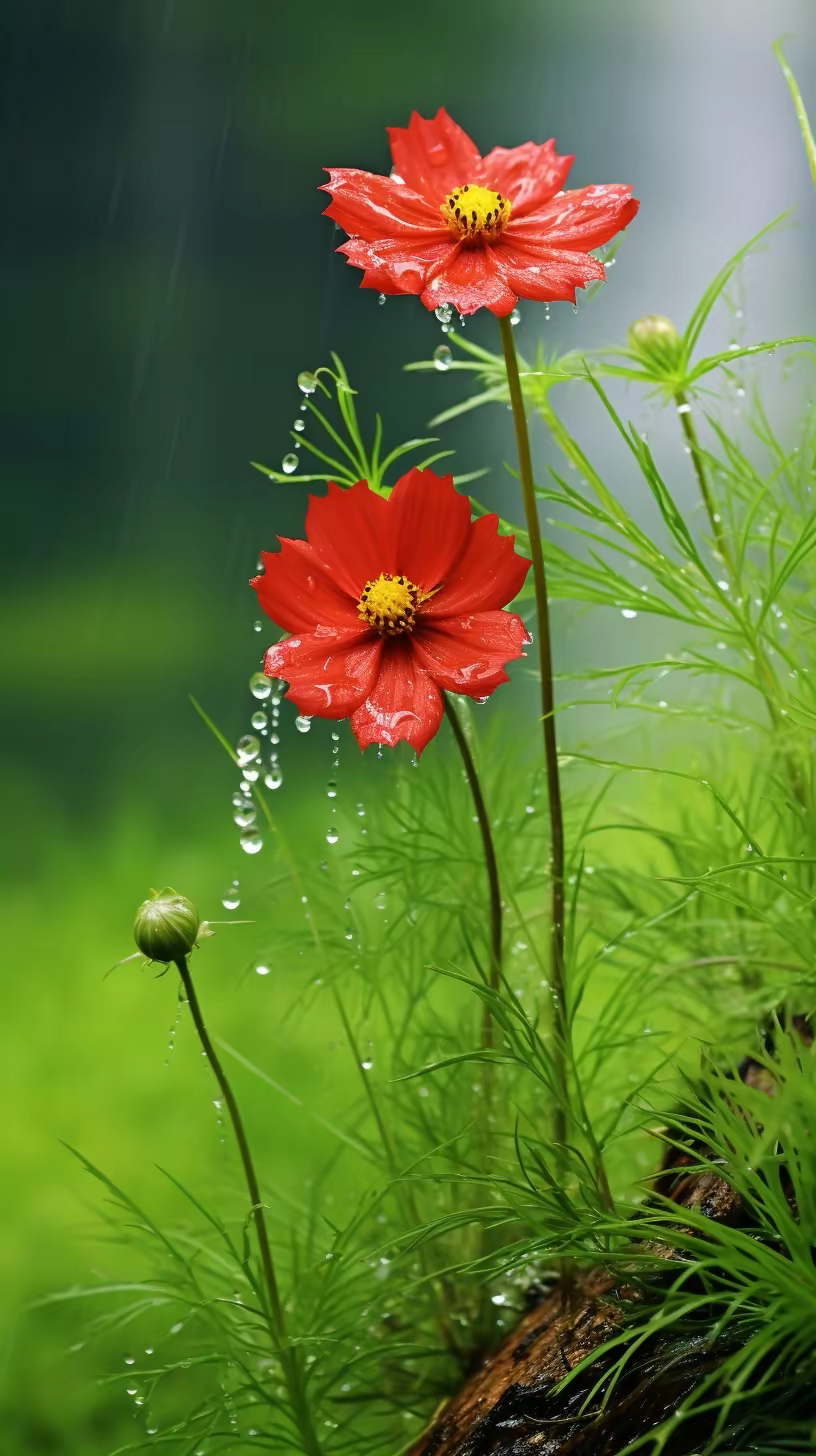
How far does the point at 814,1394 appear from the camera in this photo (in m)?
0.37

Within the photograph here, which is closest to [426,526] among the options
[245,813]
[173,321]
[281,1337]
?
[245,813]

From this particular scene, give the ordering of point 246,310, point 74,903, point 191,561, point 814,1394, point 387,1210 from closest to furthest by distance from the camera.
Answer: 1. point 814,1394
2. point 387,1210
3. point 74,903
4. point 191,561
5. point 246,310

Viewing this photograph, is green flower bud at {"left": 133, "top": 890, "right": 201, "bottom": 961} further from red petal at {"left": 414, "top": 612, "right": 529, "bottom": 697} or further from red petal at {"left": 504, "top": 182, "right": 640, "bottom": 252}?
red petal at {"left": 504, "top": 182, "right": 640, "bottom": 252}

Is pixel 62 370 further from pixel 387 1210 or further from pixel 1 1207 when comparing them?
pixel 387 1210

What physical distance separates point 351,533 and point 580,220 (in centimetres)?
12

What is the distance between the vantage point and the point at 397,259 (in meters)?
0.39

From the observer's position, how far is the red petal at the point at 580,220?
1.32 feet

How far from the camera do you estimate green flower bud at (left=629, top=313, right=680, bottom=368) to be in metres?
0.49

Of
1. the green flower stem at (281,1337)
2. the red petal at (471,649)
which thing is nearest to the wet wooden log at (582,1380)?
the green flower stem at (281,1337)

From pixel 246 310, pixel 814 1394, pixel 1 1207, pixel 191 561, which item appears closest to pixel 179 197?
pixel 246 310

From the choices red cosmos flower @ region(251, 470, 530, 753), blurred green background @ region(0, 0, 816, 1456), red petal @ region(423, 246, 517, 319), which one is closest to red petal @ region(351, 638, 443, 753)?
red cosmos flower @ region(251, 470, 530, 753)

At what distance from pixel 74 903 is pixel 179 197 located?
166 cm

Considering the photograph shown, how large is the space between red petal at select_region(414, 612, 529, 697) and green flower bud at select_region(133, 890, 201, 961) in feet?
0.33

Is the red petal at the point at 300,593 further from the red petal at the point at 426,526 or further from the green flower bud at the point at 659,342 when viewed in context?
the green flower bud at the point at 659,342
